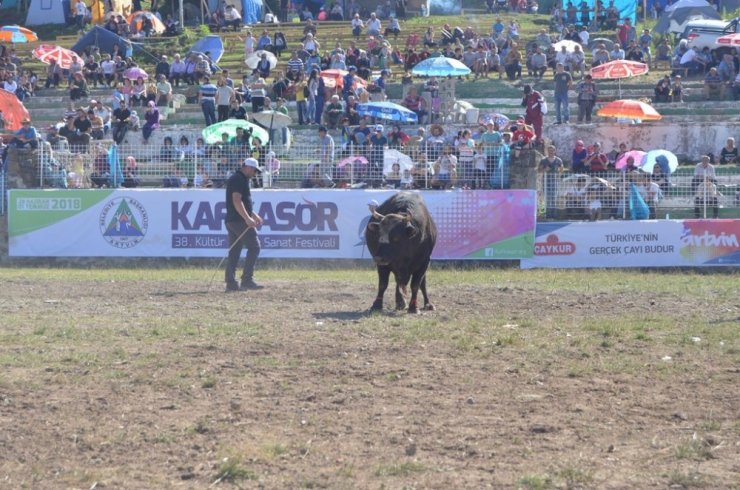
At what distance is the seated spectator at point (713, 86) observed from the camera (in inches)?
1480

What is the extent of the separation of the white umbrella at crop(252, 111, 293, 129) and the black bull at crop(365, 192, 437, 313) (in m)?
15.0

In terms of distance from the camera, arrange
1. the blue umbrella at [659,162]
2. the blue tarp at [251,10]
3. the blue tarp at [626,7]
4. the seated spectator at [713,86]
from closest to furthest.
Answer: the blue umbrella at [659,162] < the seated spectator at [713,86] < the blue tarp at [626,7] < the blue tarp at [251,10]

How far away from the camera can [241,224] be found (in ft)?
65.7

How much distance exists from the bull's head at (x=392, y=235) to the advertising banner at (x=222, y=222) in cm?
1008

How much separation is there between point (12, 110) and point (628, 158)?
618 inches

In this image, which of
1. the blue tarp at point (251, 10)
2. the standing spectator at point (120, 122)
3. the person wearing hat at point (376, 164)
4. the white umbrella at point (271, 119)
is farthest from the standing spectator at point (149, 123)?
the blue tarp at point (251, 10)

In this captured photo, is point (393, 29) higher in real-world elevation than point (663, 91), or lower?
higher

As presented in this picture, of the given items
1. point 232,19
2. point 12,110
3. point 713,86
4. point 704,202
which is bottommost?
point 704,202

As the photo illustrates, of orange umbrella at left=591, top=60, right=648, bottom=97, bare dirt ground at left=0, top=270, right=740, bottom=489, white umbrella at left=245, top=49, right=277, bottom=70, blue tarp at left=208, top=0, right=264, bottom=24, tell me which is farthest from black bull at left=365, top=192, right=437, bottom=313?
blue tarp at left=208, top=0, right=264, bottom=24

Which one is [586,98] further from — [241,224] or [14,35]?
[14,35]

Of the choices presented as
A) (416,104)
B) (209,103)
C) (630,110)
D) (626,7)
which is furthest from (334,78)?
(626,7)

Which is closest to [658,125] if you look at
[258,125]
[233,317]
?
[258,125]

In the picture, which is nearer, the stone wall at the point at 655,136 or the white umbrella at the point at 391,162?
the white umbrella at the point at 391,162

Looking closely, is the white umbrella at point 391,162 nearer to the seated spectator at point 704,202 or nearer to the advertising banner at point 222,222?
the advertising banner at point 222,222
